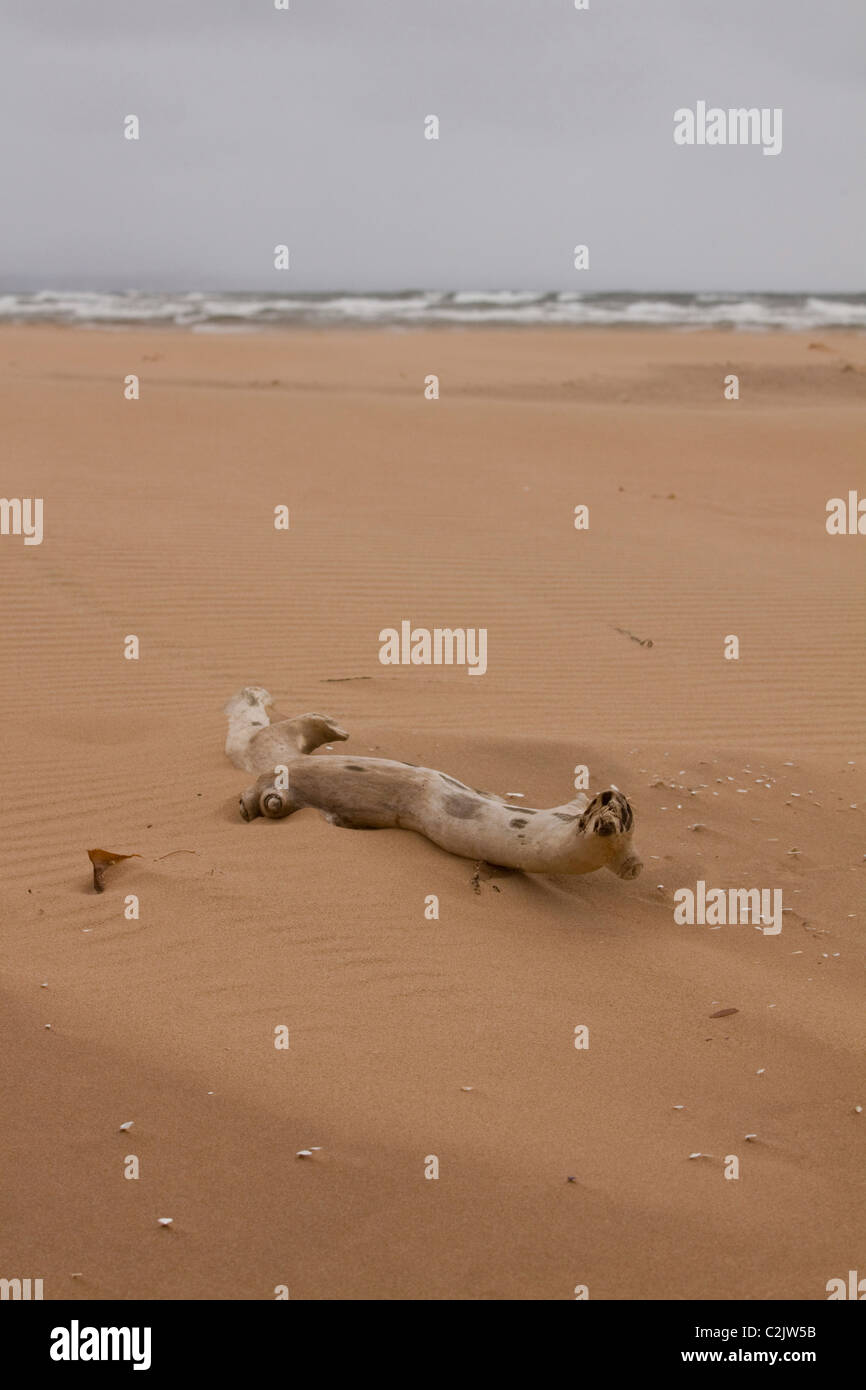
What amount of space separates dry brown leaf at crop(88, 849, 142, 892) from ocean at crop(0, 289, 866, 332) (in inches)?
1155

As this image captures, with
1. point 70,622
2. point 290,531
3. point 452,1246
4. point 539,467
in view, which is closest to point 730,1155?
point 452,1246

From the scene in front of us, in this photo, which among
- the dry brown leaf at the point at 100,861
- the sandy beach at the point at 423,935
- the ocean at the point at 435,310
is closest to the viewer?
the sandy beach at the point at 423,935

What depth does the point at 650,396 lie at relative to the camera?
2073cm

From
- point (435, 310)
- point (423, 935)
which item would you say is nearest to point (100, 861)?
point (423, 935)

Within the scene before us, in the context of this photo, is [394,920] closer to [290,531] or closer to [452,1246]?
[452,1246]

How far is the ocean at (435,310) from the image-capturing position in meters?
35.5

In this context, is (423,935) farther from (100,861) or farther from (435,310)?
(435,310)

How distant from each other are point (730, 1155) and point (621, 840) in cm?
127

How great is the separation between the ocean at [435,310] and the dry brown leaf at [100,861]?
2935cm

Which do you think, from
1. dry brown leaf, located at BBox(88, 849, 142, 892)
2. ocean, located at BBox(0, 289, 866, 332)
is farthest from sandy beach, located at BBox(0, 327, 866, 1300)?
ocean, located at BBox(0, 289, 866, 332)

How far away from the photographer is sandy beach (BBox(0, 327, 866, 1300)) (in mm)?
3072

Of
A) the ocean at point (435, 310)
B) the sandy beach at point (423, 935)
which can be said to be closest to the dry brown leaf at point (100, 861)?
the sandy beach at point (423, 935)

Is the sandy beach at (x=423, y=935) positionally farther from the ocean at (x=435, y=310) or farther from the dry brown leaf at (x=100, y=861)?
the ocean at (x=435, y=310)
